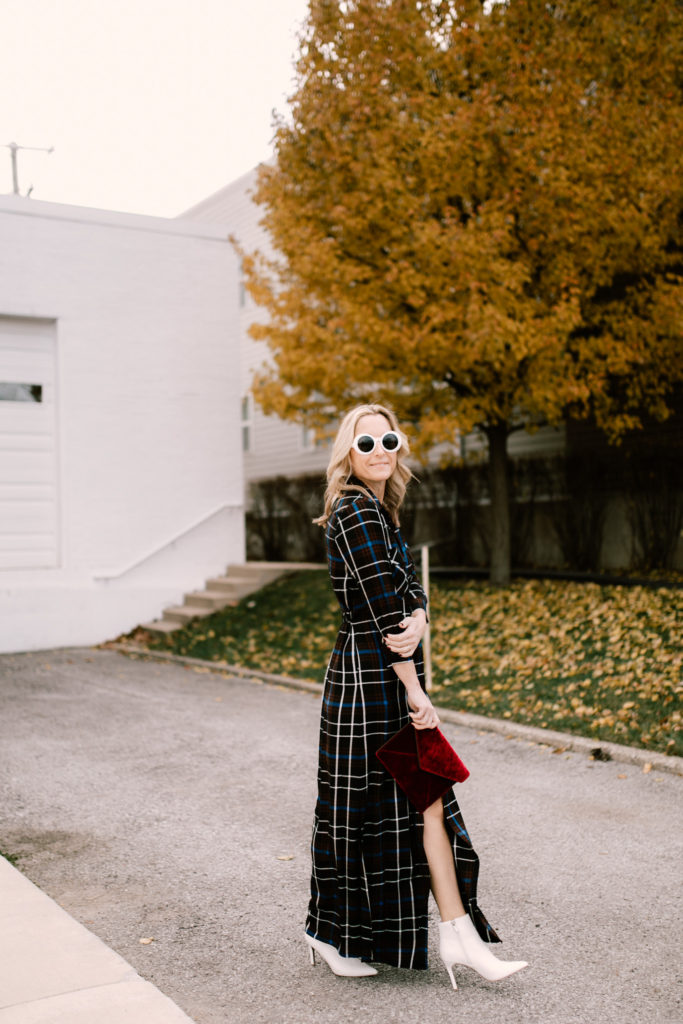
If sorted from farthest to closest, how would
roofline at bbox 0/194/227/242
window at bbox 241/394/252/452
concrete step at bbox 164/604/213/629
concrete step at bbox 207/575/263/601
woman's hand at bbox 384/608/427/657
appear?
window at bbox 241/394/252/452
concrete step at bbox 207/575/263/601
concrete step at bbox 164/604/213/629
roofline at bbox 0/194/227/242
woman's hand at bbox 384/608/427/657

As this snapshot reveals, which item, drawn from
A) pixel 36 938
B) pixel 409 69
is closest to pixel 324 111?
pixel 409 69

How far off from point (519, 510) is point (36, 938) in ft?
42.8

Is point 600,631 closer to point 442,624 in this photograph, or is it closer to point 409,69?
point 442,624

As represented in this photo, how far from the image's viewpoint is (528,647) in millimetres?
10094

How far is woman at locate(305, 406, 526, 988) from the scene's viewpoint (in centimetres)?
340

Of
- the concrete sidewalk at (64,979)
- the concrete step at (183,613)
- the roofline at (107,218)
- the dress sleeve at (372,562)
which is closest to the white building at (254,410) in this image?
the roofline at (107,218)

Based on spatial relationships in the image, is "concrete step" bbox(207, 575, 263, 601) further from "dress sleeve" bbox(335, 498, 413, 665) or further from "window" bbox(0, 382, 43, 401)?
"dress sleeve" bbox(335, 498, 413, 665)

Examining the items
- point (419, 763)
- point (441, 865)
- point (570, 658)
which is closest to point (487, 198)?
point (570, 658)

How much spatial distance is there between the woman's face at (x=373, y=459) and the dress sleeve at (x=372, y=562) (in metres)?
0.14

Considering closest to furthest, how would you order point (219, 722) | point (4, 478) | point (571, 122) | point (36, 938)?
point (36, 938), point (219, 722), point (571, 122), point (4, 478)

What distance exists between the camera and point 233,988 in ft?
11.7

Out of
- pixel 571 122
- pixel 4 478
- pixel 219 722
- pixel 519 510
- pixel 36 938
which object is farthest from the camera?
pixel 519 510

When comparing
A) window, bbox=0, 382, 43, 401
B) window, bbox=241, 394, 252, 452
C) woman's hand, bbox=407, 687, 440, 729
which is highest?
window, bbox=241, 394, 252, 452

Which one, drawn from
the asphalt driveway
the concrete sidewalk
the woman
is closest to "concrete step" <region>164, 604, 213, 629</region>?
the asphalt driveway
